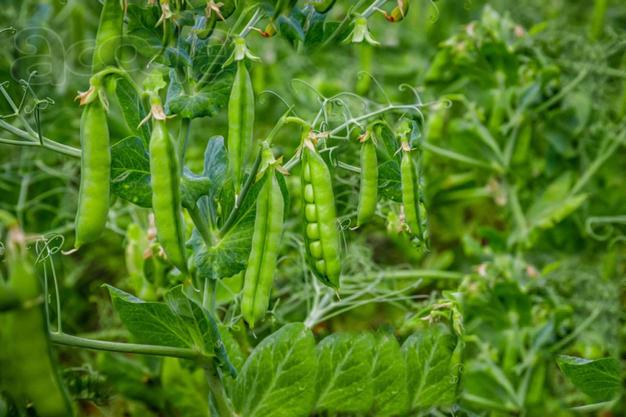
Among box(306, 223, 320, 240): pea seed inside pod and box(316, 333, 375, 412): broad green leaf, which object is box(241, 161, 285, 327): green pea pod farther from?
box(316, 333, 375, 412): broad green leaf

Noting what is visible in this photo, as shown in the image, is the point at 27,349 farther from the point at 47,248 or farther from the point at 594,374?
the point at 594,374

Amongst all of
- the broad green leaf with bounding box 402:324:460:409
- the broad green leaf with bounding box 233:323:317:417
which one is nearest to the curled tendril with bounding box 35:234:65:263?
the broad green leaf with bounding box 233:323:317:417

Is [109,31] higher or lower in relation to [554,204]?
higher

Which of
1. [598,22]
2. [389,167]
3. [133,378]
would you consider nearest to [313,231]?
[389,167]

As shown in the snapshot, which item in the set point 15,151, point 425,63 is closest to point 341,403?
point 15,151

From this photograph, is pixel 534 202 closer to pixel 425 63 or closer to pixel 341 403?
pixel 425 63

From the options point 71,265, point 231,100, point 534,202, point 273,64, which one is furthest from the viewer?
point 273,64

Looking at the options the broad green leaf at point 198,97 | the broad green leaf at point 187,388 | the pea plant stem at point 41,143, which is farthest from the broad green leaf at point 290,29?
the broad green leaf at point 187,388
